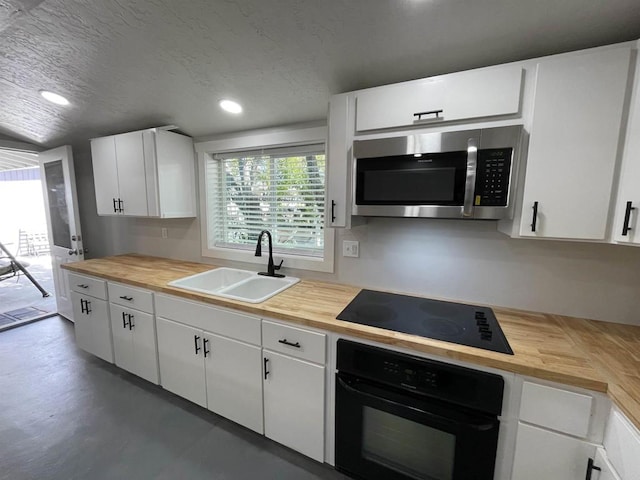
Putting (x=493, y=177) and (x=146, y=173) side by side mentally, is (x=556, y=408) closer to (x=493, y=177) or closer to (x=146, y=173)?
(x=493, y=177)

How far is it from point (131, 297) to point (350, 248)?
171cm

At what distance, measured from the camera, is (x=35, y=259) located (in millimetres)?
6504

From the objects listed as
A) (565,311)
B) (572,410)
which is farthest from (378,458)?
(565,311)

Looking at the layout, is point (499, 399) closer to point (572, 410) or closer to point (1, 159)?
point (572, 410)

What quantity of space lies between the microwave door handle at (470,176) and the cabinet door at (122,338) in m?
2.46

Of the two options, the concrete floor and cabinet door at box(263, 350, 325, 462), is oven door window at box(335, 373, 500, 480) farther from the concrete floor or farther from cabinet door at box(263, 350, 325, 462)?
the concrete floor

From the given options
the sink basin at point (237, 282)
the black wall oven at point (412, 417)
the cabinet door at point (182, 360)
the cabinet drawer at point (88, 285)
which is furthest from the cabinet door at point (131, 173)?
the black wall oven at point (412, 417)

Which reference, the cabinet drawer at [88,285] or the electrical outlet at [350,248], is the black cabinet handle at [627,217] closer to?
the electrical outlet at [350,248]

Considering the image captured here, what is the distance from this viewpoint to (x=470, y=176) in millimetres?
1194

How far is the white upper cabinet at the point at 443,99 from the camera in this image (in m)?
1.15

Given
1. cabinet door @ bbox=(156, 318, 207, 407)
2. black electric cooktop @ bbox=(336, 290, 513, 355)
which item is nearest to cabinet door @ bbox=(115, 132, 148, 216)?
cabinet door @ bbox=(156, 318, 207, 407)

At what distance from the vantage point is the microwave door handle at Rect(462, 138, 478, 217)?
118 cm

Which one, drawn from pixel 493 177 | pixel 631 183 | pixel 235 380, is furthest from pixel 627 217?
pixel 235 380

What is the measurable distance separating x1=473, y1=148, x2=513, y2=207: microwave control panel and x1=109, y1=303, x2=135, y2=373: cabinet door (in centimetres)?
Result: 254
